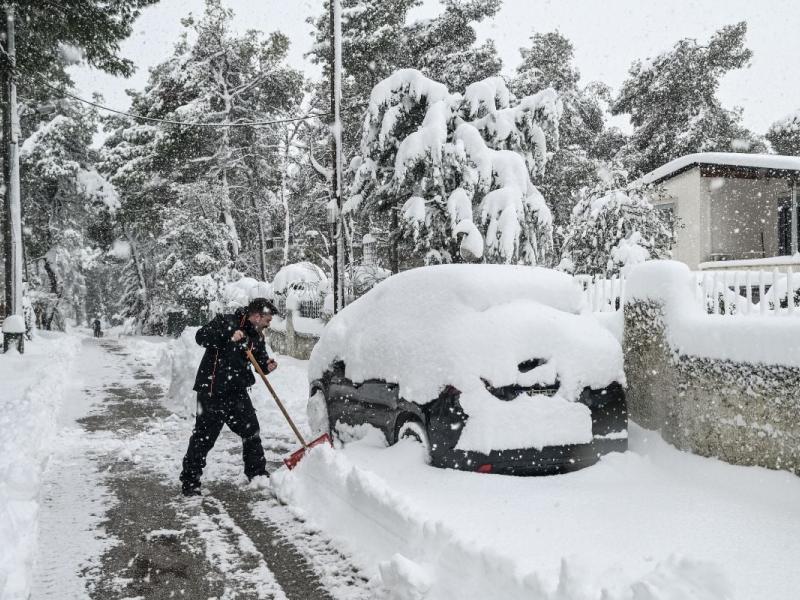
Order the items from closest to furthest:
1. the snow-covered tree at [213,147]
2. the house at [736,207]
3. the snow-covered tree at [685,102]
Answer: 1. the house at [736,207]
2. the snow-covered tree at [213,147]
3. the snow-covered tree at [685,102]

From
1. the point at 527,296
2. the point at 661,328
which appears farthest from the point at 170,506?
the point at 661,328

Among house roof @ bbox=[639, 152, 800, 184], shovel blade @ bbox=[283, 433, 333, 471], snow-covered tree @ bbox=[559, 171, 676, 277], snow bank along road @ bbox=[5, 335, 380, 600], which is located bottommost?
snow bank along road @ bbox=[5, 335, 380, 600]

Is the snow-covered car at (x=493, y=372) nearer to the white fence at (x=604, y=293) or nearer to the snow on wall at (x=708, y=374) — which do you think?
the snow on wall at (x=708, y=374)

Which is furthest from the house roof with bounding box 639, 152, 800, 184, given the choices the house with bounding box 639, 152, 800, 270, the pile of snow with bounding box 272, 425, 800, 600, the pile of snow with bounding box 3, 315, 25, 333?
the pile of snow with bounding box 3, 315, 25, 333

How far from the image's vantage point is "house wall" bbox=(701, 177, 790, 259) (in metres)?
18.0

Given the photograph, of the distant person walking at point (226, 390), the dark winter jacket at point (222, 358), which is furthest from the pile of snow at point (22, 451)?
the dark winter jacket at point (222, 358)

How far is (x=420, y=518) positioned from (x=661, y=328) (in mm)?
3246

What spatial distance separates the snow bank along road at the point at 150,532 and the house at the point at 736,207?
48.4 ft

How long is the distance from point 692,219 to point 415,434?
619 inches

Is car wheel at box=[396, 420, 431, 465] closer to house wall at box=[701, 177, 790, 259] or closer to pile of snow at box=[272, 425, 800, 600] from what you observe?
pile of snow at box=[272, 425, 800, 600]

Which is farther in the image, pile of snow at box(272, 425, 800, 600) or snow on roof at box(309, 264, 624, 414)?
snow on roof at box(309, 264, 624, 414)

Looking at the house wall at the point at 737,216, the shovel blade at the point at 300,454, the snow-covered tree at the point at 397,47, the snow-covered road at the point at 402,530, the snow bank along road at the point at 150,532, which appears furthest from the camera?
the snow-covered tree at the point at 397,47

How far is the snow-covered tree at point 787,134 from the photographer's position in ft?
99.9

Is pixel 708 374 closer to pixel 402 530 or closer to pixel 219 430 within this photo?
pixel 402 530
